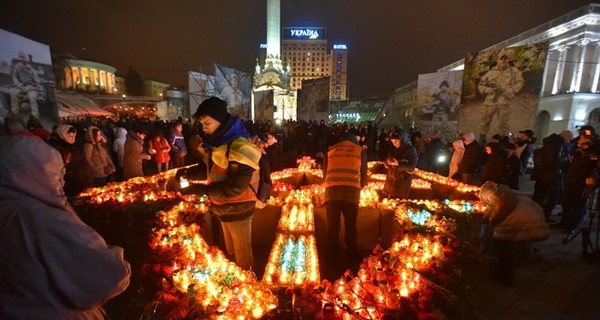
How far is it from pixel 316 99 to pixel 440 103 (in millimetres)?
9784

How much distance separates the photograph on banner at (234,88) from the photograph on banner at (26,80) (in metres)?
9.64

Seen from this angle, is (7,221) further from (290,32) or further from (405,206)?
(290,32)

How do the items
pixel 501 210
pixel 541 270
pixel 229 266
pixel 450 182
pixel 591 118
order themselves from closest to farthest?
1. pixel 229 266
2. pixel 501 210
3. pixel 541 270
4. pixel 450 182
5. pixel 591 118

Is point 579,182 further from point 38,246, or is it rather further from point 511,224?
point 38,246

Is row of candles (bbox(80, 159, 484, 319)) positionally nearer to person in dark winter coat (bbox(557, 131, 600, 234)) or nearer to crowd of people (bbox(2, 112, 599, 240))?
crowd of people (bbox(2, 112, 599, 240))

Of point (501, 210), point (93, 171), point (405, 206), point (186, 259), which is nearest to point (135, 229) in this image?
point (186, 259)

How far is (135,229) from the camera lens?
3.88 meters

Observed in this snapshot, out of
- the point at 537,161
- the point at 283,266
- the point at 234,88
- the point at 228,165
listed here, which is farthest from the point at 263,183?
the point at 234,88

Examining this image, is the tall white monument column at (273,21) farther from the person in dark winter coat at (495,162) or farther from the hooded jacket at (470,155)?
the person in dark winter coat at (495,162)

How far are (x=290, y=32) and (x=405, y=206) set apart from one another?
361ft

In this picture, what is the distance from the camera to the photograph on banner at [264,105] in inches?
929

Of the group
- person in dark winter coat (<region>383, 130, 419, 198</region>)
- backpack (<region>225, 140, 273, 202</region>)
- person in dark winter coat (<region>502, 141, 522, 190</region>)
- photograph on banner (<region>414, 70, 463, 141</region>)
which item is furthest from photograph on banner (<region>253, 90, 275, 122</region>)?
backpack (<region>225, 140, 273, 202</region>)

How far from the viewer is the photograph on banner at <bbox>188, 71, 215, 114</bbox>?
680 inches

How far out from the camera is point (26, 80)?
28.5 feet
